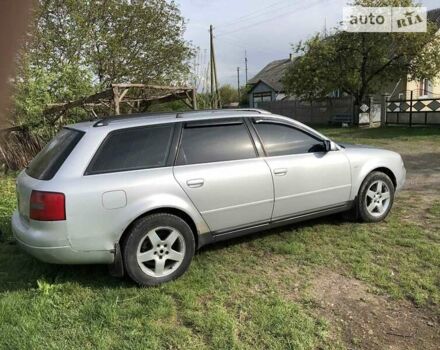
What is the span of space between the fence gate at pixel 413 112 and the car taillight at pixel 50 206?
18867 mm

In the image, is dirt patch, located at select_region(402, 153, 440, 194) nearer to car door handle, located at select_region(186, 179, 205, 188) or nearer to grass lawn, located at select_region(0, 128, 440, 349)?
grass lawn, located at select_region(0, 128, 440, 349)

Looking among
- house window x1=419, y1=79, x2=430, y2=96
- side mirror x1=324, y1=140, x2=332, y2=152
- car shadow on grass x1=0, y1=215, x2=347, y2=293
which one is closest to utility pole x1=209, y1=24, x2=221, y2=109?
house window x1=419, y1=79, x2=430, y2=96

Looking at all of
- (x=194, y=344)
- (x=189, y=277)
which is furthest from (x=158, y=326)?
(x=189, y=277)

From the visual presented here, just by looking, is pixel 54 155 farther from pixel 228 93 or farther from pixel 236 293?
pixel 228 93

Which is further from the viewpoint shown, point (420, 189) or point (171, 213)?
point (420, 189)

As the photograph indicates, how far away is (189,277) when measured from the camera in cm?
433

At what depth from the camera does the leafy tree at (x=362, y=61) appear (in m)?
21.2

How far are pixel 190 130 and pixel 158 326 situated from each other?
6.42ft

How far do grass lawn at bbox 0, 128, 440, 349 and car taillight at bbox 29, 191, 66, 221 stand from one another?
727 mm

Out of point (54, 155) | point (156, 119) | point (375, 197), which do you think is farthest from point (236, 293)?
point (375, 197)

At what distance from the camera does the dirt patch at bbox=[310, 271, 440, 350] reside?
128 inches

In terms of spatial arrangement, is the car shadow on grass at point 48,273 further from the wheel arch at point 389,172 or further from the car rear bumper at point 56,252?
the wheel arch at point 389,172

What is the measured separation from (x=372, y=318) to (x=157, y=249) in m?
1.87

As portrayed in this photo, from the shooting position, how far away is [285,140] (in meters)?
5.13
